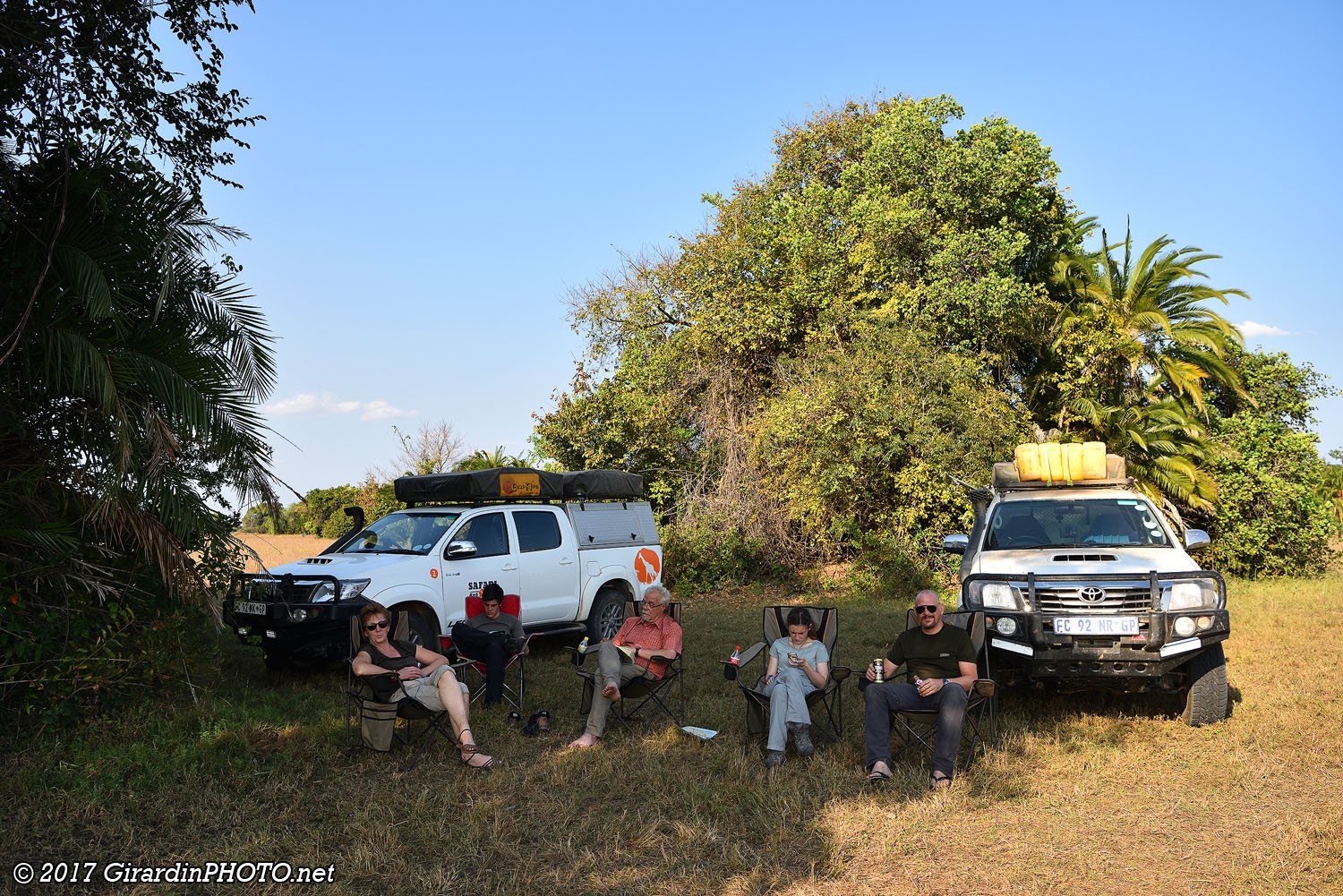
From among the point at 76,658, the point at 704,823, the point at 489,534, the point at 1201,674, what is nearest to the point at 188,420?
the point at 76,658

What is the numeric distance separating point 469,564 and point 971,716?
4647 millimetres

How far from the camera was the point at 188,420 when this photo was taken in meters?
6.09

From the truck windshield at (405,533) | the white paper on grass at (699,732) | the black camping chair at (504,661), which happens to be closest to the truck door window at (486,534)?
the truck windshield at (405,533)

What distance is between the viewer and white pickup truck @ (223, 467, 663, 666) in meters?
7.70

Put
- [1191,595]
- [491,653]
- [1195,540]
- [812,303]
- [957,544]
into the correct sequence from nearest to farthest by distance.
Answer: [1191,595], [491,653], [1195,540], [957,544], [812,303]

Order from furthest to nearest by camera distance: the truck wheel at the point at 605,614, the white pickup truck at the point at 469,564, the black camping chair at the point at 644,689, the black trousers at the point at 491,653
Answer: the truck wheel at the point at 605,614, the white pickup truck at the point at 469,564, the black trousers at the point at 491,653, the black camping chair at the point at 644,689

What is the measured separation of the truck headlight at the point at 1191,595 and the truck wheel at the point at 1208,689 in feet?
1.43

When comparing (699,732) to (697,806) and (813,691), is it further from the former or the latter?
(697,806)

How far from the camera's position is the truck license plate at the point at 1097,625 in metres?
6.23

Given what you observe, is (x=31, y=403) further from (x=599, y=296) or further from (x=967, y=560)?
(x=599, y=296)

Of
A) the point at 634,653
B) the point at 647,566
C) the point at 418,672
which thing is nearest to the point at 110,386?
the point at 418,672

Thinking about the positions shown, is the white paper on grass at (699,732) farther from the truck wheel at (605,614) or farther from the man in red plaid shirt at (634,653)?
the truck wheel at (605,614)

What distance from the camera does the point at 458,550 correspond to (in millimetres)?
8500

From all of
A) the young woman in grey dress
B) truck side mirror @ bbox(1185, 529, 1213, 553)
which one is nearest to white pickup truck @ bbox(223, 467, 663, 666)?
the young woman in grey dress
